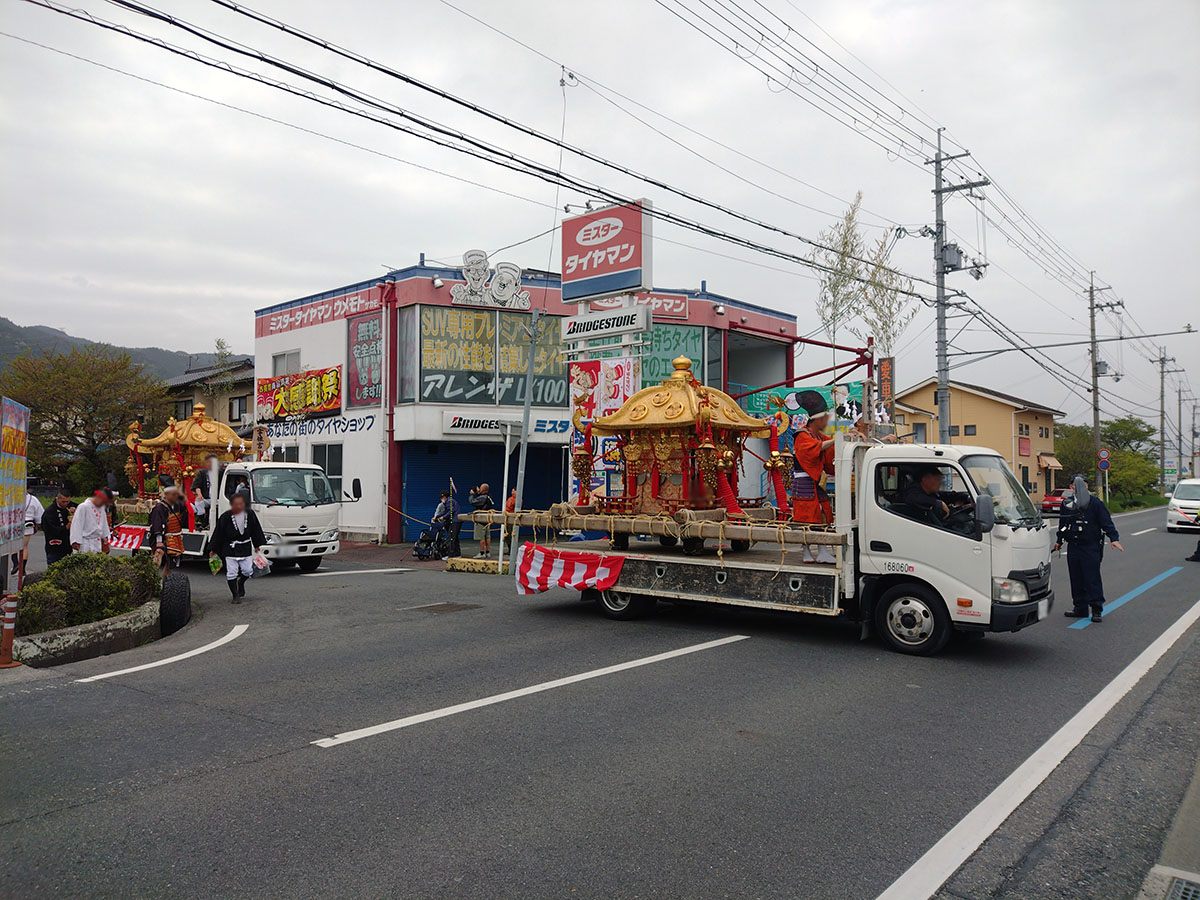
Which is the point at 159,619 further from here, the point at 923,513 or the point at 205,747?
the point at 923,513

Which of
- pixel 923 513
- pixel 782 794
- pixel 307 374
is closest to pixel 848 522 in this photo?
pixel 923 513

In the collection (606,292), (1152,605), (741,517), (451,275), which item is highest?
(451,275)

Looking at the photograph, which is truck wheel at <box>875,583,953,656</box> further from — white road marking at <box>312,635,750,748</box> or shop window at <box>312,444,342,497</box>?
shop window at <box>312,444,342,497</box>

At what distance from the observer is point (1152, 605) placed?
40.1 feet

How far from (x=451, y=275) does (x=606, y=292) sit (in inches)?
302

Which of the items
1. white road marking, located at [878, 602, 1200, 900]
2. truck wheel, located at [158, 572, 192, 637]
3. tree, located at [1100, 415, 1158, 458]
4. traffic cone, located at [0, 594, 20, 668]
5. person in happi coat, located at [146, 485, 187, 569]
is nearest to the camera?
white road marking, located at [878, 602, 1200, 900]

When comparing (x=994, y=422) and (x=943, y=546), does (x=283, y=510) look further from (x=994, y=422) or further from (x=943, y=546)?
(x=994, y=422)

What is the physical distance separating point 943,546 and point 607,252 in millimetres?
10177

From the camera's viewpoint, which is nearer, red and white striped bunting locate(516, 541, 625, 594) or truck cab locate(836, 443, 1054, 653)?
truck cab locate(836, 443, 1054, 653)

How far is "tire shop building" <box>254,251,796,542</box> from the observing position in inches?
893

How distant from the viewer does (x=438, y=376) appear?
892 inches

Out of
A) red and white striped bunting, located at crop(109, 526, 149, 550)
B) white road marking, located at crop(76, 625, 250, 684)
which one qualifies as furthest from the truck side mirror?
red and white striped bunting, located at crop(109, 526, 149, 550)

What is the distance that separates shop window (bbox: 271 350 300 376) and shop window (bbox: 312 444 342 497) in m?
2.89

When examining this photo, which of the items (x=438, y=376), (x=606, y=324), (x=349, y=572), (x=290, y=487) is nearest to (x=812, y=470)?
(x=606, y=324)
